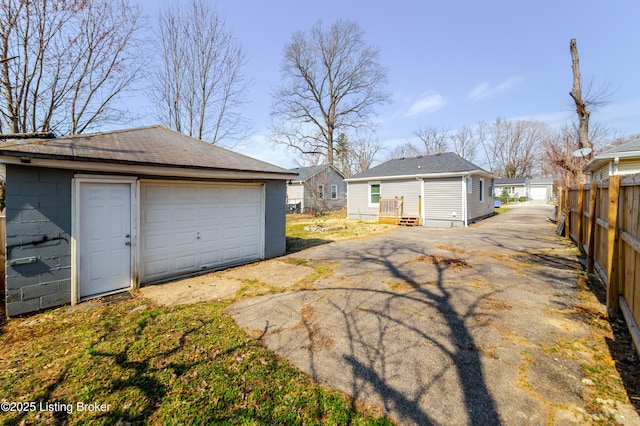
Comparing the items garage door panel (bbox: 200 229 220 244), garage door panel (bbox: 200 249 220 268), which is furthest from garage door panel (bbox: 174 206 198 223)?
garage door panel (bbox: 200 249 220 268)

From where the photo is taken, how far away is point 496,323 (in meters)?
3.43

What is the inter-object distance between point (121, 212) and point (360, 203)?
46.6ft

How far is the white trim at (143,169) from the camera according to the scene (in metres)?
3.86

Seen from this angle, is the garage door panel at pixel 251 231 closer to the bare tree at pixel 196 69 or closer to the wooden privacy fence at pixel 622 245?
the wooden privacy fence at pixel 622 245

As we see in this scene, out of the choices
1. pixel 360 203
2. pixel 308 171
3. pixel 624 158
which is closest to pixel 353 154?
pixel 308 171

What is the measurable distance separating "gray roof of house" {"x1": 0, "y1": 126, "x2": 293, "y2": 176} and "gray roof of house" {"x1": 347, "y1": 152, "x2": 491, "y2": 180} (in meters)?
10.1

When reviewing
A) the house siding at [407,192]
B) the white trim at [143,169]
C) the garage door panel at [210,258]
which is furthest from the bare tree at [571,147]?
the garage door panel at [210,258]

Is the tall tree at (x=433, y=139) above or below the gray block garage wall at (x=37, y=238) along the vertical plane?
above

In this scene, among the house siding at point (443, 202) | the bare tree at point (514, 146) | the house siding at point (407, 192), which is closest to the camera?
the house siding at point (443, 202)

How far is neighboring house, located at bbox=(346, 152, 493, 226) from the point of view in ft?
44.9

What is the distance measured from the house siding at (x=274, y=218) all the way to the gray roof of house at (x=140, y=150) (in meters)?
0.53

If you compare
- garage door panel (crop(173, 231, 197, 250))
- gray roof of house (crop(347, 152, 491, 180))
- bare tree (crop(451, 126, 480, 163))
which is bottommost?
garage door panel (crop(173, 231, 197, 250))

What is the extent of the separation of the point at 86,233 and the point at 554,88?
75.7ft

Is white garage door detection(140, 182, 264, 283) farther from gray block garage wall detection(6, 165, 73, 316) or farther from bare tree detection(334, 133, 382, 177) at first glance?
bare tree detection(334, 133, 382, 177)
